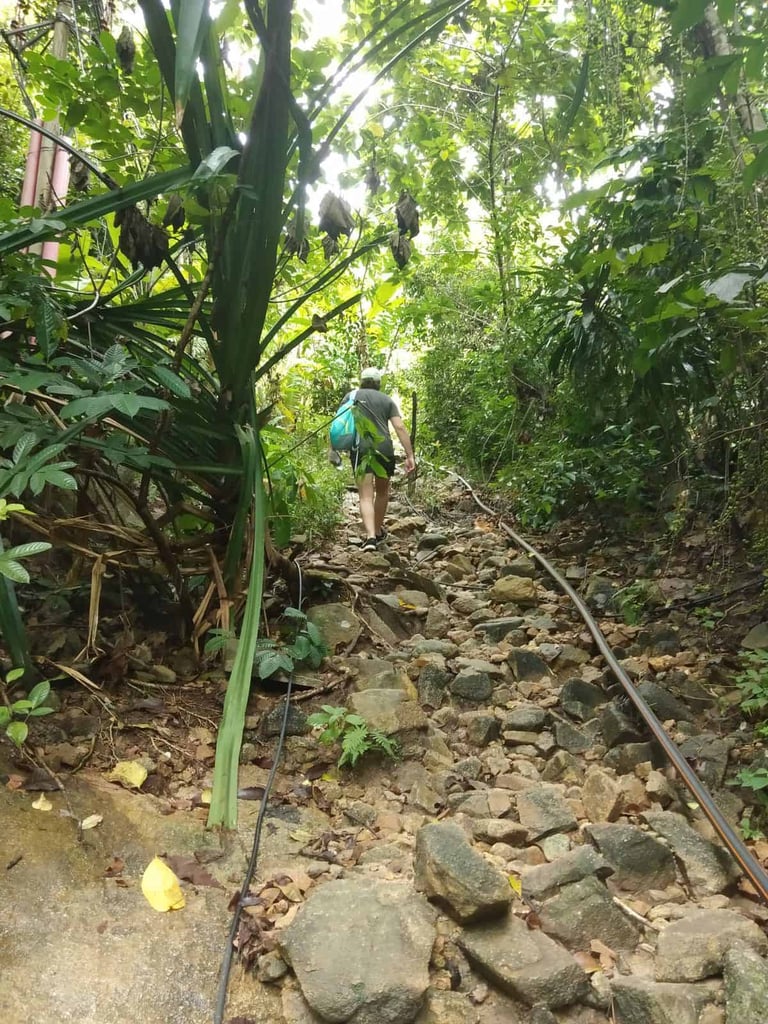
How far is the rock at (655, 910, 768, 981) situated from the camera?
126cm

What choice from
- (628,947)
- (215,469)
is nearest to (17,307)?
(215,469)

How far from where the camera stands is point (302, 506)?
140 inches

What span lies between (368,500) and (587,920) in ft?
10.7

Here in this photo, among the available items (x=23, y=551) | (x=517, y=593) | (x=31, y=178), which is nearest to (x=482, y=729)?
(x=517, y=593)

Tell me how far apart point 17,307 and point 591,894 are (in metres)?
2.03

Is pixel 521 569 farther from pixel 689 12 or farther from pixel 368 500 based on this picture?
pixel 689 12

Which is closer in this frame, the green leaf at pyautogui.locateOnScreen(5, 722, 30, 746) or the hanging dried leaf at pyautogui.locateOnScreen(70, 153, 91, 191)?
the green leaf at pyautogui.locateOnScreen(5, 722, 30, 746)

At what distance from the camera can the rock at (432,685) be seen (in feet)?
8.10

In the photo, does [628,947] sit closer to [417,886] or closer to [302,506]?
[417,886]

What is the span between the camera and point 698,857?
64.9 inches

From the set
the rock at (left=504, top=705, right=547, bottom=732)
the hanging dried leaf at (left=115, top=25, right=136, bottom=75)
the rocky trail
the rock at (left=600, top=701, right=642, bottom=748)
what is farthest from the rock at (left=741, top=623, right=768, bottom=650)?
the hanging dried leaf at (left=115, top=25, right=136, bottom=75)

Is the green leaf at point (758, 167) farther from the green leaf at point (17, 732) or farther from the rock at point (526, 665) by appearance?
the green leaf at point (17, 732)

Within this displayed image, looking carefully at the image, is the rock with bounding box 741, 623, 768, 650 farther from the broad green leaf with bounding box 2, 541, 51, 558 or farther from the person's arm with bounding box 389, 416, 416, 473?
the person's arm with bounding box 389, 416, 416, 473

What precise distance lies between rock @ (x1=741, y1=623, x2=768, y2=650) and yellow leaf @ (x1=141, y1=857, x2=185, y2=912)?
218 cm
